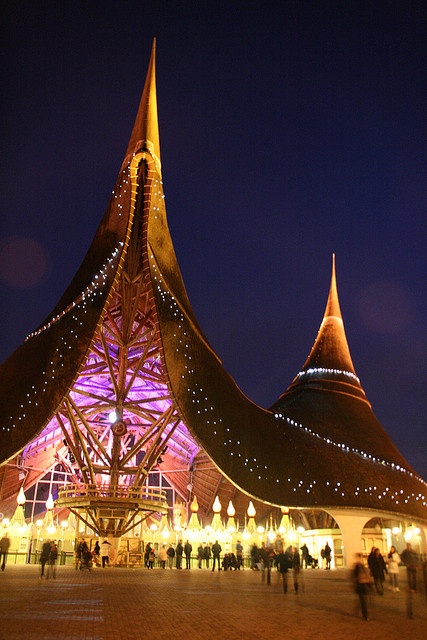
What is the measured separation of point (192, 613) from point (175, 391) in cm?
1377

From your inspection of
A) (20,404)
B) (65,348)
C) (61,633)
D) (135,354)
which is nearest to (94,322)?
(65,348)

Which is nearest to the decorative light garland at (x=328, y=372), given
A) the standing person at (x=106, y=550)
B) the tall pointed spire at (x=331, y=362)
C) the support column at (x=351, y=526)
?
the tall pointed spire at (x=331, y=362)

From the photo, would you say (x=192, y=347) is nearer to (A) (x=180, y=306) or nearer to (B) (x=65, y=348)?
(A) (x=180, y=306)

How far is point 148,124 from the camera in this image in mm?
29281

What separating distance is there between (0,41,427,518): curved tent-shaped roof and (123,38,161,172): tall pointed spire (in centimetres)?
8

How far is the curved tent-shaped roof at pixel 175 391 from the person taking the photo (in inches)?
887

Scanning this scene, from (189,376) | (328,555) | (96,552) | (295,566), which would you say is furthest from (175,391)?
(295,566)

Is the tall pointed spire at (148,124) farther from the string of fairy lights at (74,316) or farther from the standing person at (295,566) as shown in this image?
the standing person at (295,566)

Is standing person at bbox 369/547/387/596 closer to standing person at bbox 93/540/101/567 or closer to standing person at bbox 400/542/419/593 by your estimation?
standing person at bbox 400/542/419/593

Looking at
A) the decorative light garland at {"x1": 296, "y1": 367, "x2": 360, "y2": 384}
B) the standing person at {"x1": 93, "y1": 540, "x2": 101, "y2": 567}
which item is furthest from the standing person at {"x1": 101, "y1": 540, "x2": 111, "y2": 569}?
the decorative light garland at {"x1": 296, "y1": 367, "x2": 360, "y2": 384}

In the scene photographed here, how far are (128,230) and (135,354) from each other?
7866 mm

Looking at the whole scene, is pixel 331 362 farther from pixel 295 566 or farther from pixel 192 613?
pixel 192 613

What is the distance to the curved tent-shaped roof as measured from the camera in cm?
2253

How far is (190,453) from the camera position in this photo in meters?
34.8
